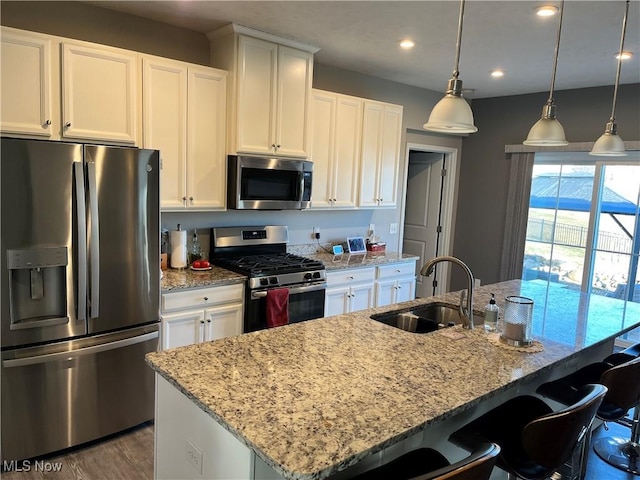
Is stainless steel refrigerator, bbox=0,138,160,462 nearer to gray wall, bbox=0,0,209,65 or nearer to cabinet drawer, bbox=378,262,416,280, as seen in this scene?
gray wall, bbox=0,0,209,65

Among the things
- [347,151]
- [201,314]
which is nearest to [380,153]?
[347,151]

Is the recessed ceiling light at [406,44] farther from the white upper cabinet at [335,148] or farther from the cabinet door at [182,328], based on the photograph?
the cabinet door at [182,328]

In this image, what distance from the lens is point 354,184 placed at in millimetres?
4441

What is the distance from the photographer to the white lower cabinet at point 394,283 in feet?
14.4

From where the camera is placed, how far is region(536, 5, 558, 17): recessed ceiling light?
2666 millimetres

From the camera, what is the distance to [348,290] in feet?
13.4

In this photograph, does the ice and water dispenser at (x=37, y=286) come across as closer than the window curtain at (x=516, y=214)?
Yes

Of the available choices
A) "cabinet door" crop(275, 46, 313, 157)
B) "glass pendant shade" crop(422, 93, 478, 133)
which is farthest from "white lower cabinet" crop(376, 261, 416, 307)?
"glass pendant shade" crop(422, 93, 478, 133)

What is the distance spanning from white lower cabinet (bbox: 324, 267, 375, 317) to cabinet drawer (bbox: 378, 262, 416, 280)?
4.7 inches

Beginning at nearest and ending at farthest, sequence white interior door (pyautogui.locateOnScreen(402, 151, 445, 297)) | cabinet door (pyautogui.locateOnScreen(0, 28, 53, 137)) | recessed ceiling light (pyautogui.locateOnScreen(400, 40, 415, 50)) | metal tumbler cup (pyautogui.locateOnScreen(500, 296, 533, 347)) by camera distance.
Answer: metal tumbler cup (pyautogui.locateOnScreen(500, 296, 533, 347))
cabinet door (pyautogui.locateOnScreen(0, 28, 53, 137))
recessed ceiling light (pyautogui.locateOnScreen(400, 40, 415, 50))
white interior door (pyautogui.locateOnScreen(402, 151, 445, 297))

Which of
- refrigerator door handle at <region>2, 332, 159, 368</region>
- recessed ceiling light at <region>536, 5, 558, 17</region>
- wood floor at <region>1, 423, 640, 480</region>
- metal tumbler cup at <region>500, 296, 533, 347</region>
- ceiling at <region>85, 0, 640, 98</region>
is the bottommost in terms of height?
wood floor at <region>1, 423, 640, 480</region>

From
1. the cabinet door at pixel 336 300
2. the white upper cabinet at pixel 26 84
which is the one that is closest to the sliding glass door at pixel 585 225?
the cabinet door at pixel 336 300

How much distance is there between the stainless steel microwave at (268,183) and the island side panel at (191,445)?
203 cm

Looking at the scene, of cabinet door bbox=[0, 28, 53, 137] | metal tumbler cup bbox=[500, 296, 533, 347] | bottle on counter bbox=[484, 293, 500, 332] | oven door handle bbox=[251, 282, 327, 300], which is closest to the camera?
metal tumbler cup bbox=[500, 296, 533, 347]
